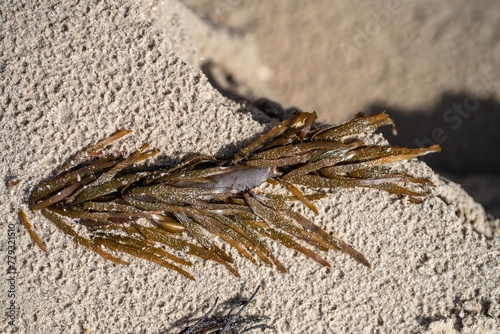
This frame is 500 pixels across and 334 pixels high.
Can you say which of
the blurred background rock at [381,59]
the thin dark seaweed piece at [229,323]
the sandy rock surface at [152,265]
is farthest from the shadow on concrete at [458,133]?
the thin dark seaweed piece at [229,323]

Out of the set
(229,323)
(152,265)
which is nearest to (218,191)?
(152,265)

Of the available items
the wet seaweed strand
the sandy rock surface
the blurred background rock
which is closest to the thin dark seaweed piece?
the sandy rock surface

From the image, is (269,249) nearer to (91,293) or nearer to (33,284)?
(91,293)

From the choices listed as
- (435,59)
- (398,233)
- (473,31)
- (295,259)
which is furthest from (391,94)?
(295,259)

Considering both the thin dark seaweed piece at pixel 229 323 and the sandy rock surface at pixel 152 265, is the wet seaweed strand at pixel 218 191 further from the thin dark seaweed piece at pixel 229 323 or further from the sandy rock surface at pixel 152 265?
the thin dark seaweed piece at pixel 229 323

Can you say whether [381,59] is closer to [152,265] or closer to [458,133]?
[458,133]

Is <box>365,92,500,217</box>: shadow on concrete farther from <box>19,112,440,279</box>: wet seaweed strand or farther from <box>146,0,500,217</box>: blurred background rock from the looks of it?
<box>19,112,440,279</box>: wet seaweed strand
